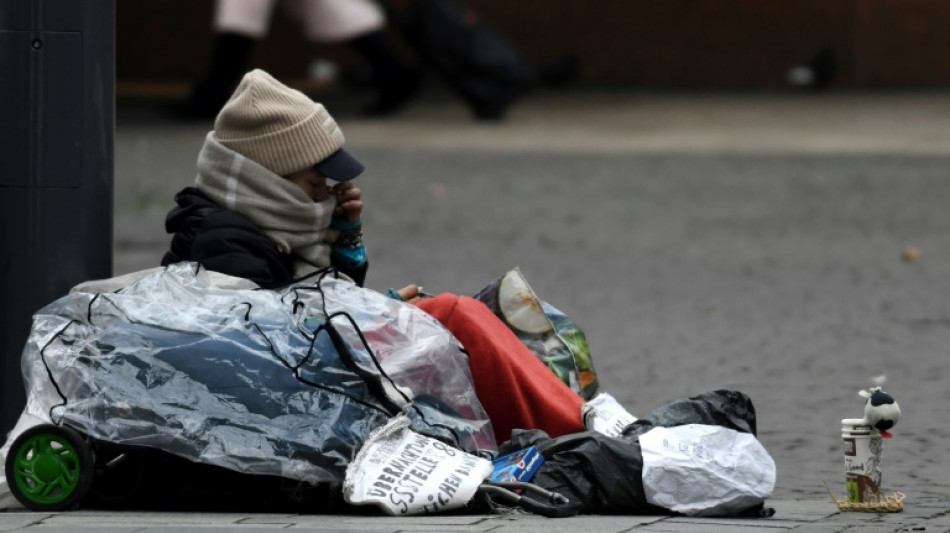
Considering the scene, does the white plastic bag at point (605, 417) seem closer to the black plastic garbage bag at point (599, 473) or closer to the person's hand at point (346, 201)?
the black plastic garbage bag at point (599, 473)

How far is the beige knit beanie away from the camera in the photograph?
4.77 metres

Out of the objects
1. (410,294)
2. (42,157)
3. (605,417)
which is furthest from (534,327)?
(42,157)

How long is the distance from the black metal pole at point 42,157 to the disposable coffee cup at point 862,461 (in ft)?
6.49

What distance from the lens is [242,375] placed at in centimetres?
427

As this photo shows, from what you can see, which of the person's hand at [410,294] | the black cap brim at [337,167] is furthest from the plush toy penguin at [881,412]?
the black cap brim at [337,167]

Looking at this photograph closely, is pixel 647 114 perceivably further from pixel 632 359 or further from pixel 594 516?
pixel 594 516

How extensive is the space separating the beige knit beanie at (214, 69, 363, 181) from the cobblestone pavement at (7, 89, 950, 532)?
3.32ft

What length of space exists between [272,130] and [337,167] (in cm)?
19

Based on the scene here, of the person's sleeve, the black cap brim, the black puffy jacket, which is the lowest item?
the person's sleeve

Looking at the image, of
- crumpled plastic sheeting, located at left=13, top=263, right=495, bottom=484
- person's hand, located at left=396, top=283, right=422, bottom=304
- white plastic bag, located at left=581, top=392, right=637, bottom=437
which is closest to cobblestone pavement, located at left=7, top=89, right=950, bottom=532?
crumpled plastic sheeting, located at left=13, top=263, right=495, bottom=484

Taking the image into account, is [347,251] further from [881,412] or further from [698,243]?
[698,243]

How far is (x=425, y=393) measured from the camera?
4418 millimetres

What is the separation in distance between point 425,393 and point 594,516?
0.49 metres

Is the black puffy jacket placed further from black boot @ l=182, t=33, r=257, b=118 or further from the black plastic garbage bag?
black boot @ l=182, t=33, r=257, b=118
